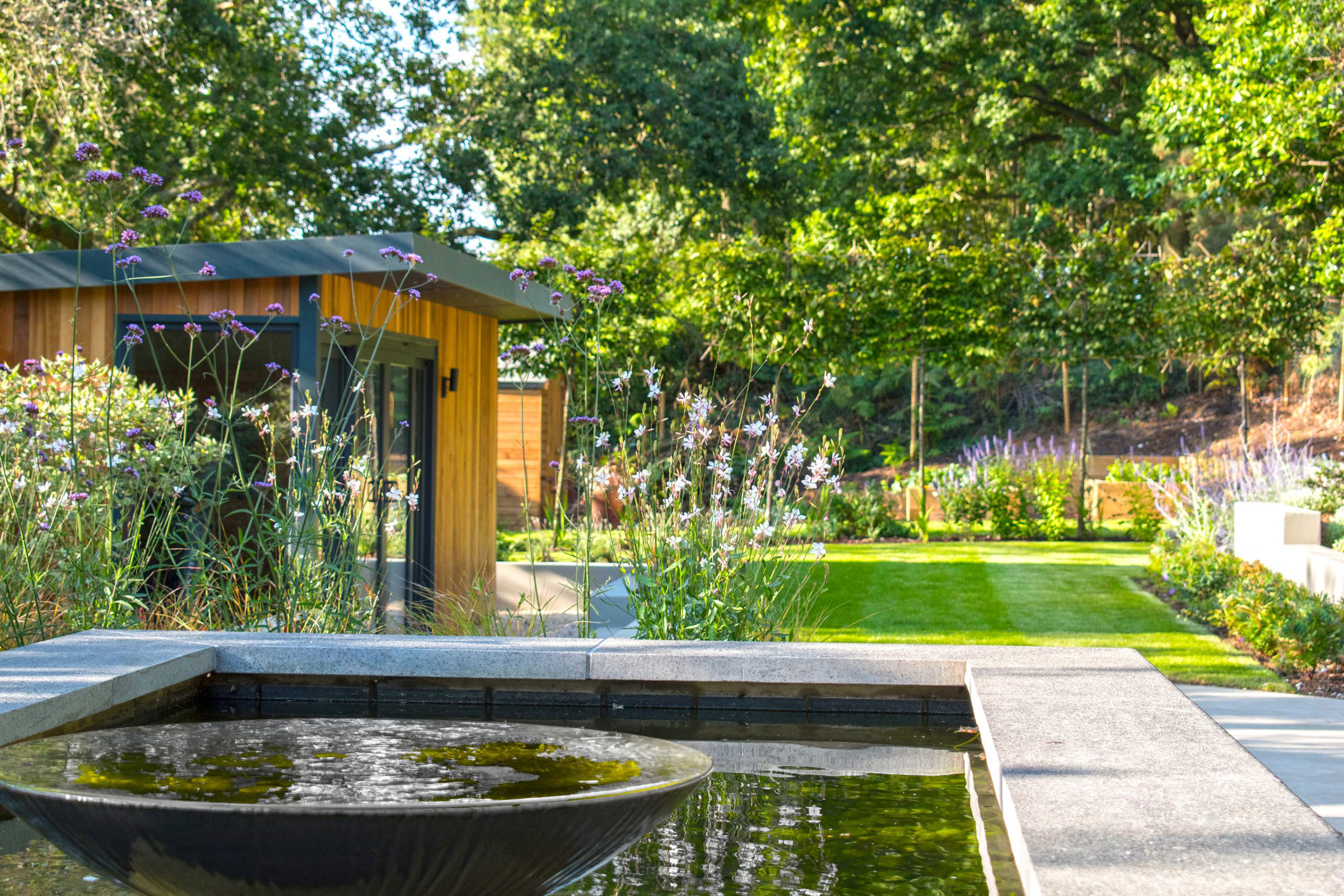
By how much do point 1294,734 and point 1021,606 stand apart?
352 centimetres

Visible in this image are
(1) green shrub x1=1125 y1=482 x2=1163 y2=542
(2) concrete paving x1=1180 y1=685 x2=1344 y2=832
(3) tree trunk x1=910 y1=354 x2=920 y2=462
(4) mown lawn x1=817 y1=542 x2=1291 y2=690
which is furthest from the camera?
(3) tree trunk x1=910 y1=354 x2=920 y2=462

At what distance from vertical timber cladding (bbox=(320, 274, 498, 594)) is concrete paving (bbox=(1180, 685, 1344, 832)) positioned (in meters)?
3.95

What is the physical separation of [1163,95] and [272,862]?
9.93m

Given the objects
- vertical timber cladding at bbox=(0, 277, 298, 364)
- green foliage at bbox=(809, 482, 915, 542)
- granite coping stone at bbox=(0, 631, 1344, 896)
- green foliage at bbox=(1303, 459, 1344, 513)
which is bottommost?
granite coping stone at bbox=(0, 631, 1344, 896)

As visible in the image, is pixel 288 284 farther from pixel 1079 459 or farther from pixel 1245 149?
pixel 1079 459

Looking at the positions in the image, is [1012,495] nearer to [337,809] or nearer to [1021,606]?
[1021,606]

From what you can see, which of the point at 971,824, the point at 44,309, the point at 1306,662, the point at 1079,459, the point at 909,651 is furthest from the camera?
the point at 1079,459

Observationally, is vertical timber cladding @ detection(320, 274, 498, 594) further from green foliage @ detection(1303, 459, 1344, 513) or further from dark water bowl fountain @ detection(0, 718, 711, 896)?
green foliage @ detection(1303, 459, 1344, 513)

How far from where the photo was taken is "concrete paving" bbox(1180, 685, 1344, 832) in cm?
363

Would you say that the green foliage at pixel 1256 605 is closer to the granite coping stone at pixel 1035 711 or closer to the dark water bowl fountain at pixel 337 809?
the granite coping stone at pixel 1035 711

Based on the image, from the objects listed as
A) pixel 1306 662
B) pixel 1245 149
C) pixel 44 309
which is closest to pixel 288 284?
pixel 44 309

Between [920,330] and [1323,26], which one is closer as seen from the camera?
[1323,26]

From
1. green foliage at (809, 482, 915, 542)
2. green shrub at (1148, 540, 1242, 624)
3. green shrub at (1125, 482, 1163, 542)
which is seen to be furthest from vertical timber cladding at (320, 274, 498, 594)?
green shrub at (1125, 482, 1163, 542)

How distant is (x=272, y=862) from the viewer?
176 cm
